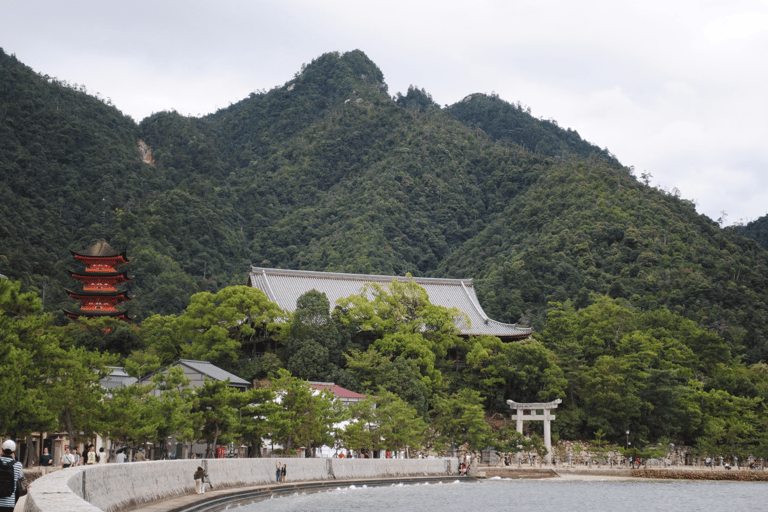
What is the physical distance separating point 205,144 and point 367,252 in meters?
51.4

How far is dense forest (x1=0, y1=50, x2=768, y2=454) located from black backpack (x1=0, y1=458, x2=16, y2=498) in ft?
121

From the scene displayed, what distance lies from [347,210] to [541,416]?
58409mm

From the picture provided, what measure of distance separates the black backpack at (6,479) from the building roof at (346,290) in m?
45.5

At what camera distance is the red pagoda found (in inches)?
2308

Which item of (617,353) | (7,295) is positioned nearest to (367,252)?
(617,353)

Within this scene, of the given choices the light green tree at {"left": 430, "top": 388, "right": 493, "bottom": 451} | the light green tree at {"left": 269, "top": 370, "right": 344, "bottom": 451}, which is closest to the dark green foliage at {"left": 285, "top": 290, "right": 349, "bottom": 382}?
the light green tree at {"left": 430, "top": 388, "right": 493, "bottom": 451}

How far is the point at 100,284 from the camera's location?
60.6m

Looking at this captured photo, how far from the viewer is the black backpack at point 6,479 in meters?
9.22

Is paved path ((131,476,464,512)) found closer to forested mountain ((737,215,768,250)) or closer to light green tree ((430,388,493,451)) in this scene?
light green tree ((430,388,493,451))

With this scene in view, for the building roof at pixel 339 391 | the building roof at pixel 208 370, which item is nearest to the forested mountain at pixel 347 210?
the building roof at pixel 208 370

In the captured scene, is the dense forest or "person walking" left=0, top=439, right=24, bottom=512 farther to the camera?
the dense forest

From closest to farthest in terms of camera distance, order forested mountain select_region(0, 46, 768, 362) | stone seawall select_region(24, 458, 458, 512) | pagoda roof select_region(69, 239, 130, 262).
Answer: stone seawall select_region(24, 458, 458, 512), pagoda roof select_region(69, 239, 130, 262), forested mountain select_region(0, 46, 768, 362)

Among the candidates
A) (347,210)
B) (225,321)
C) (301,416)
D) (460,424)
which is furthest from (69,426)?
(347,210)

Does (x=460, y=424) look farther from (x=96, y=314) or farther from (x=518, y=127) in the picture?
(x=518, y=127)
